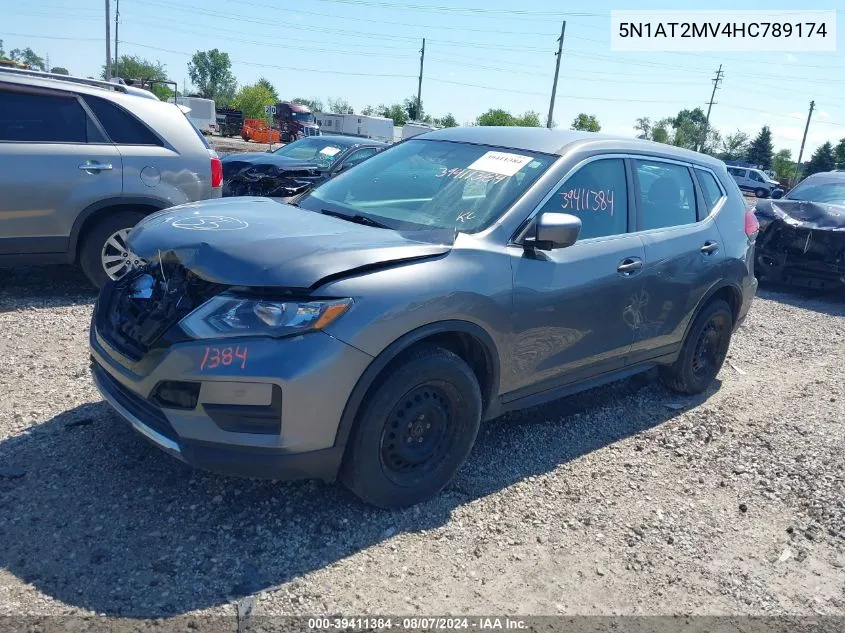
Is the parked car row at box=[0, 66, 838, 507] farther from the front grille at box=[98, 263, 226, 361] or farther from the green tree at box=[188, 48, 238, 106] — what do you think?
the green tree at box=[188, 48, 238, 106]

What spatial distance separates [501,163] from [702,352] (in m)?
2.43

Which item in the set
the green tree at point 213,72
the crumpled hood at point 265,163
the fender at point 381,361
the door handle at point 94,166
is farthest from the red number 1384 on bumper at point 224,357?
the green tree at point 213,72

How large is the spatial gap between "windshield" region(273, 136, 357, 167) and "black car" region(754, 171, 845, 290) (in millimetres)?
7031

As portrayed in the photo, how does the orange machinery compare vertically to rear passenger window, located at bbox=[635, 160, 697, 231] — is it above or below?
below

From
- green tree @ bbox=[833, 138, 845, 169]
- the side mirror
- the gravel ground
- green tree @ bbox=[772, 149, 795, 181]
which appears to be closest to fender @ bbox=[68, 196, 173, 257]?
the gravel ground

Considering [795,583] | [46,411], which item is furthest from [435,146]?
[795,583]

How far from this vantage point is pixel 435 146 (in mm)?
4488

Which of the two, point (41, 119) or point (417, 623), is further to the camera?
point (41, 119)

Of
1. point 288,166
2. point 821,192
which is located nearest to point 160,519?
point 288,166

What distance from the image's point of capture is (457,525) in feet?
11.2

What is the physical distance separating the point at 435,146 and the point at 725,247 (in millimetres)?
2266

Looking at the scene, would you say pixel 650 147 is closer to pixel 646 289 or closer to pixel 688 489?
pixel 646 289

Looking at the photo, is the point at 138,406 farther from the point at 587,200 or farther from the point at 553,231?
the point at 587,200

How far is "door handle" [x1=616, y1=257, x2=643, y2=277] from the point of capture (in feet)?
13.8
